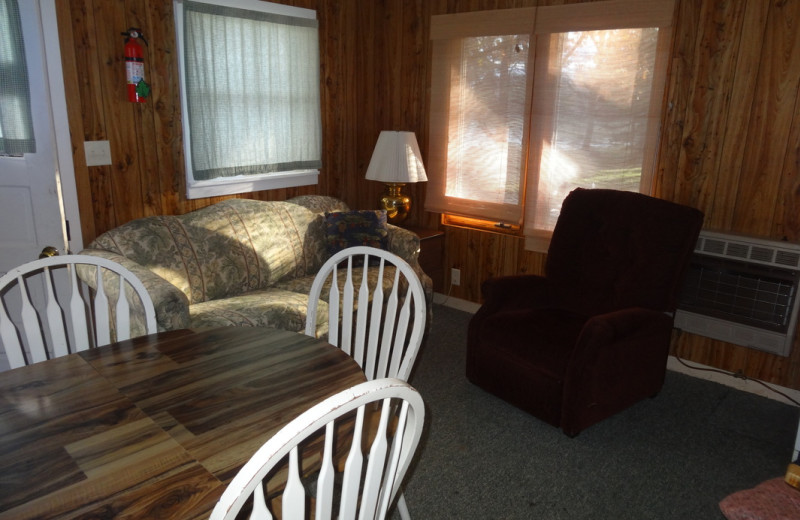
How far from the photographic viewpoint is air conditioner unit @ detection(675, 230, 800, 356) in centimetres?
280

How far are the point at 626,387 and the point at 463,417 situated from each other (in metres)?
0.76

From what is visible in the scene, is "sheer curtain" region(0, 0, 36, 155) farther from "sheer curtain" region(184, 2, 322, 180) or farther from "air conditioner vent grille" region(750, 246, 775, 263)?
"air conditioner vent grille" region(750, 246, 775, 263)

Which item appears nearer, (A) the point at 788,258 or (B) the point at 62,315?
(B) the point at 62,315

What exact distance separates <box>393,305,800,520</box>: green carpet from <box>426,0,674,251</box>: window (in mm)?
1223

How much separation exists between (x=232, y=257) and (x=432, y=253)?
1.44 metres

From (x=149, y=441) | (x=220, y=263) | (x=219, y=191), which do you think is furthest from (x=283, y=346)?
(x=219, y=191)

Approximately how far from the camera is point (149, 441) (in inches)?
47.1

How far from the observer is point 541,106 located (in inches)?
138

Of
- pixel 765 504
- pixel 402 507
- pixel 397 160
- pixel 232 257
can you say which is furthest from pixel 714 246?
pixel 232 257

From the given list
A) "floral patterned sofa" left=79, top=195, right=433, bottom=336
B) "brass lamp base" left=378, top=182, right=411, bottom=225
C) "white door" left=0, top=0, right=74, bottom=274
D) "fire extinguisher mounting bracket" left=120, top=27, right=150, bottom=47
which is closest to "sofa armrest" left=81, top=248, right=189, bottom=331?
"floral patterned sofa" left=79, top=195, right=433, bottom=336

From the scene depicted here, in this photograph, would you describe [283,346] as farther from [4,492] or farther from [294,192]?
[294,192]

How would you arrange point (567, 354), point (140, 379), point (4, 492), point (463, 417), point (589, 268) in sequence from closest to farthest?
1. point (4, 492)
2. point (140, 379)
3. point (567, 354)
4. point (463, 417)
5. point (589, 268)

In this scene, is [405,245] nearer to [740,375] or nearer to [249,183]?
[249,183]

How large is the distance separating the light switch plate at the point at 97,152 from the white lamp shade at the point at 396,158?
160cm
